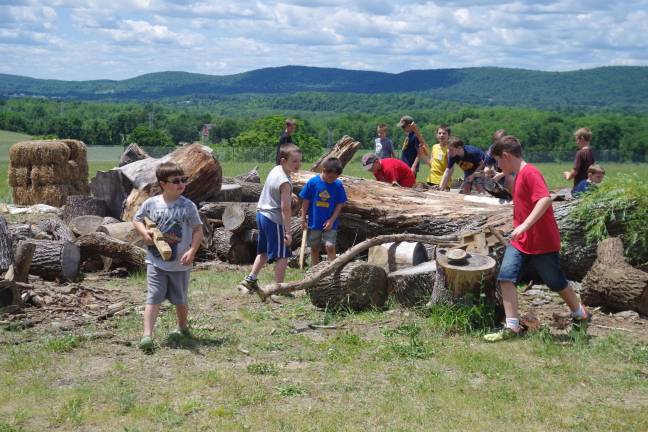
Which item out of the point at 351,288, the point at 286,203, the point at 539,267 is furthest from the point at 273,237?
the point at 539,267

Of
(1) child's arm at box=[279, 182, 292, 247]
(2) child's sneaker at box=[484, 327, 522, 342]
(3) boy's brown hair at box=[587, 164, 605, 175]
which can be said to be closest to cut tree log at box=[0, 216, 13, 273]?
(1) child's arm at box=[279, 182, 292, 247]

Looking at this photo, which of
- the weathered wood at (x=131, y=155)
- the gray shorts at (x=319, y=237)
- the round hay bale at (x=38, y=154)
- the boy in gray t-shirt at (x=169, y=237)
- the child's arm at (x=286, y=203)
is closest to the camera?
the boy in gray t-shirt at (x=169, y=237)

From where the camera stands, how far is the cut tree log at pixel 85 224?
11891 millimetres

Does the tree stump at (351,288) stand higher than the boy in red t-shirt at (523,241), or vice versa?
the boy in red t-shirt at (523,241)

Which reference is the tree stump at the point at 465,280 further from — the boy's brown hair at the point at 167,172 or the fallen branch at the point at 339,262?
the boy's brown hair at the point at 167,172

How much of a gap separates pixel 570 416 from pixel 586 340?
186 centimetres

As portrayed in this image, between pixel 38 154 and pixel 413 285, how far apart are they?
13001mm

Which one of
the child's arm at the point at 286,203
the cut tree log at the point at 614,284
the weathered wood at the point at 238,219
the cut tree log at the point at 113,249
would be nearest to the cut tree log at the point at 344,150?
the weathered wood at the point at 238,219

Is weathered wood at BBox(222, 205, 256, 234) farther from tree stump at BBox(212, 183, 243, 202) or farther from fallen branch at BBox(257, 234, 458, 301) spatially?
fallen branch at BBox(257, 234, 458, 301)

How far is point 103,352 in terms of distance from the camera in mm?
6602

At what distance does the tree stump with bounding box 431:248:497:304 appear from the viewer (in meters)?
7.26

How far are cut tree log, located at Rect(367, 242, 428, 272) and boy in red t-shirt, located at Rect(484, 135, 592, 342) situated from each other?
215 cm

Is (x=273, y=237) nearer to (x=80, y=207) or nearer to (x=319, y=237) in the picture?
(x=319, y=237)

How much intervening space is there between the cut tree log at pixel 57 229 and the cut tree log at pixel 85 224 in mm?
130
